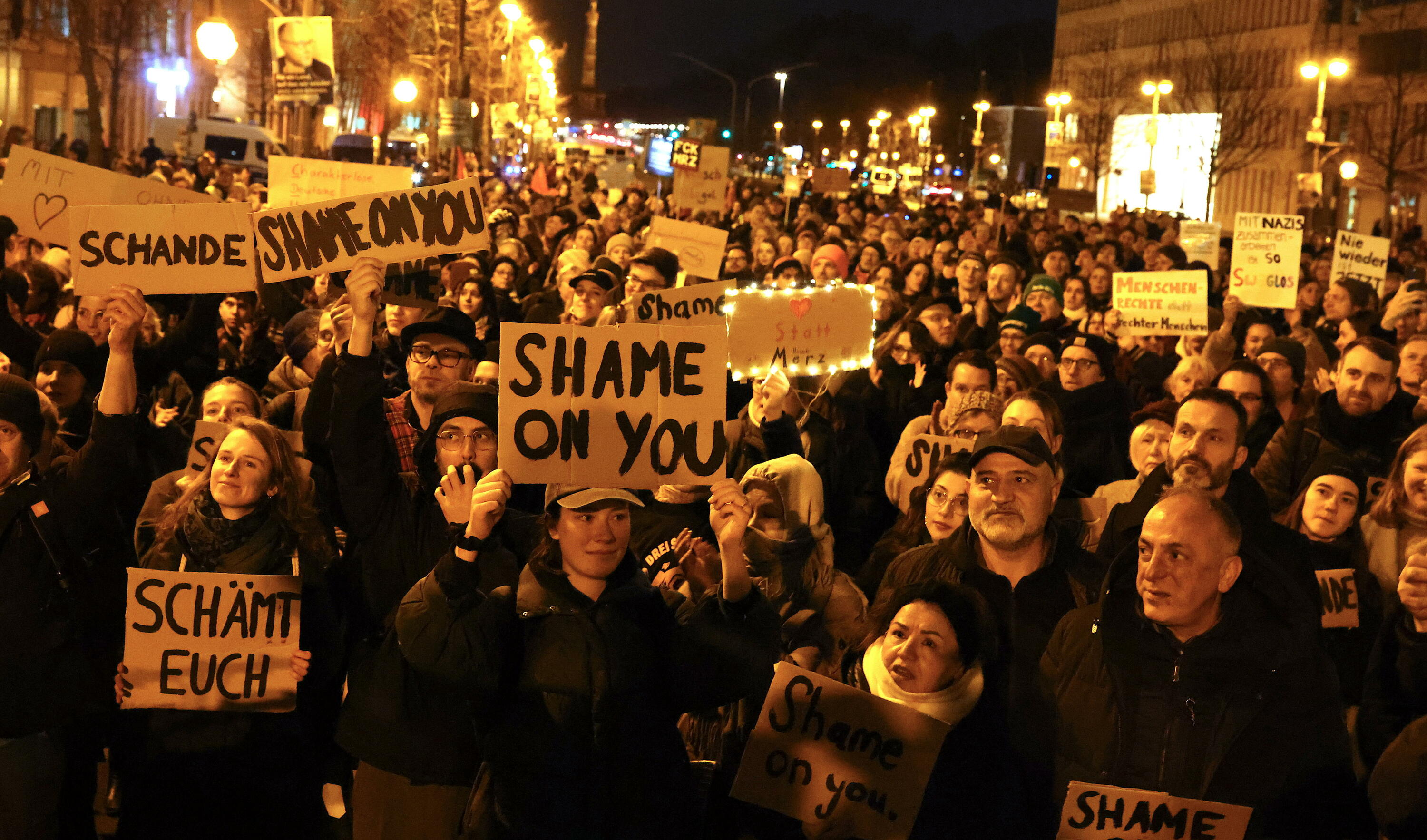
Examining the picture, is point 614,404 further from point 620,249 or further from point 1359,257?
point 1359,257

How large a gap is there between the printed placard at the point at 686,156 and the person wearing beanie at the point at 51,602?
13288mm

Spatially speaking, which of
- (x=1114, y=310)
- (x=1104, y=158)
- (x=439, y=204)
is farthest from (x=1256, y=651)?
(x=1104, y=158)

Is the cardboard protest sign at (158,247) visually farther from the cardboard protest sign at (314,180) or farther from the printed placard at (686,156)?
the printed placard at (686,156)

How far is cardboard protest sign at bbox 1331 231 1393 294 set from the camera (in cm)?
1386

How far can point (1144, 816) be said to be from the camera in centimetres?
390

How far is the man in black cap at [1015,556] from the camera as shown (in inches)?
183

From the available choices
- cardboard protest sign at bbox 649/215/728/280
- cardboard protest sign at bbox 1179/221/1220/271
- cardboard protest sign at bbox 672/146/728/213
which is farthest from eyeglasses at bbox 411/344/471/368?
cardboard protest sign at bbox 1179/221/1220/271

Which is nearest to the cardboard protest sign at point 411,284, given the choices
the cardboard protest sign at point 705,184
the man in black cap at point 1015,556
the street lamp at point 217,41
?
the man in black cap at point 1015,556

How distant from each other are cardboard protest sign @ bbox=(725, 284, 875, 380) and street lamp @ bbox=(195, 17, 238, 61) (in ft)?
44.4

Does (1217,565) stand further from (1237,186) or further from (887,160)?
(887,160)

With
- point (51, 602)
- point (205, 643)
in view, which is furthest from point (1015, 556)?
point (51, 602)

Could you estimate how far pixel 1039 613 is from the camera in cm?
465

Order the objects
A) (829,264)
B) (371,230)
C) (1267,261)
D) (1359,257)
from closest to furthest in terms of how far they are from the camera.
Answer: (371,230) < (829,264) < (1267,261) < (1359,257)

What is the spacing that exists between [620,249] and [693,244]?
0.81 meters
